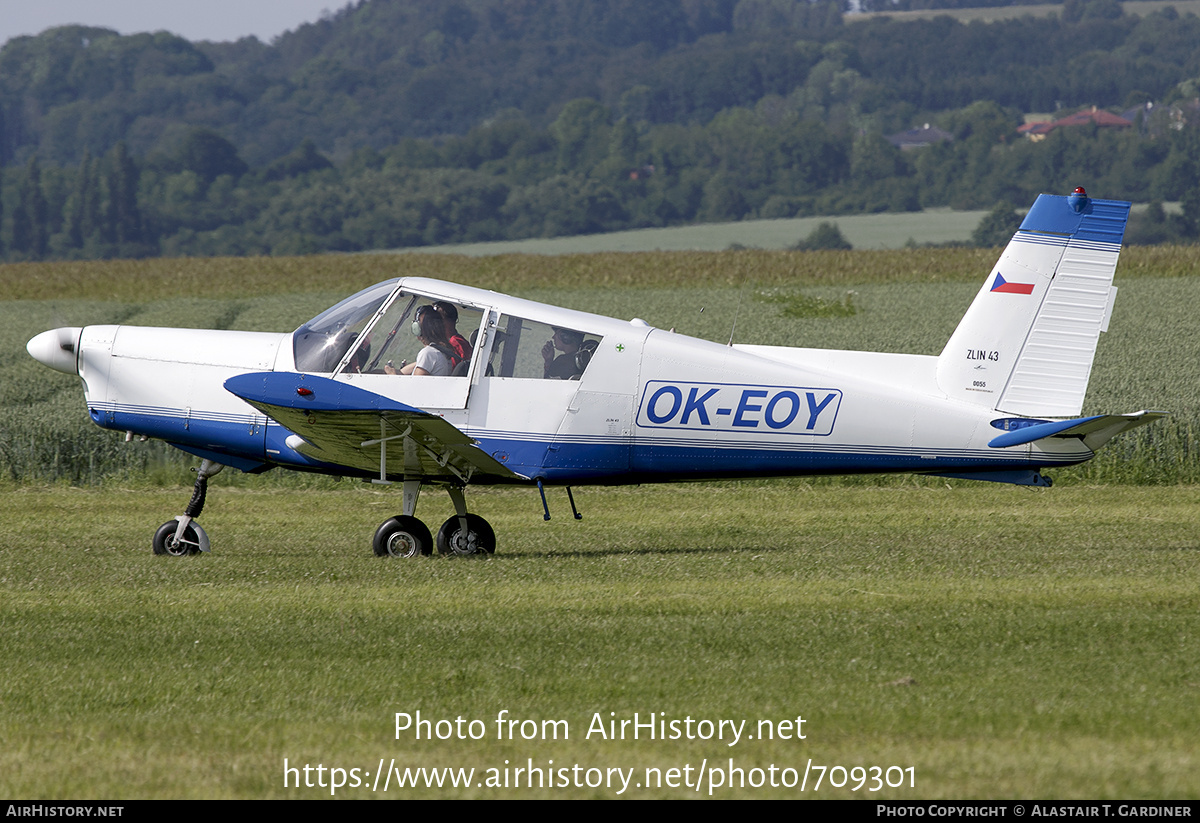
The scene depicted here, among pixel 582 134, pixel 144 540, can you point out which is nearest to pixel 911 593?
pixel 144 540

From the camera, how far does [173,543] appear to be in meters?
10.1

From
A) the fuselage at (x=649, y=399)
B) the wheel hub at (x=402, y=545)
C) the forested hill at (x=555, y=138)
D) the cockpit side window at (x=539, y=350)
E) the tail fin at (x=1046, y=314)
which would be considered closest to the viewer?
the tail fin at (x=1046, y=314)

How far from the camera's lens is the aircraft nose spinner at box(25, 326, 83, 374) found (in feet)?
32.7

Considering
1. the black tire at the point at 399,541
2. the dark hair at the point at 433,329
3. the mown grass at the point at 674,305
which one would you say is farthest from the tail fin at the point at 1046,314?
the black tire at the point at 399,541

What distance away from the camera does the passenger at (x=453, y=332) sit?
9.53 meters

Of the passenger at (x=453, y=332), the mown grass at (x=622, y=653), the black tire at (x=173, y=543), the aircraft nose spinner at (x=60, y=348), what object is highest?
the passenger at (x=453, y=332)

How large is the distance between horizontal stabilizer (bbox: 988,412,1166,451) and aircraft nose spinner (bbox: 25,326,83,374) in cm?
668

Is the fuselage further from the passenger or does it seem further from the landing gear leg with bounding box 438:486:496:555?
the landing gear leg with bounding box 438:486:496:555

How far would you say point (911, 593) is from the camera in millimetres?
8148

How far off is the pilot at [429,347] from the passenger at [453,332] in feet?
0.10

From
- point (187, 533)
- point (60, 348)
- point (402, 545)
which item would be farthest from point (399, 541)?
point (60, 348)

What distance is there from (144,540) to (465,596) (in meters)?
4.34

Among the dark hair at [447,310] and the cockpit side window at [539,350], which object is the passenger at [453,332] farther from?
the cockpit side window at [539,350]
